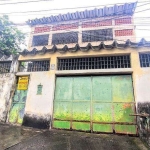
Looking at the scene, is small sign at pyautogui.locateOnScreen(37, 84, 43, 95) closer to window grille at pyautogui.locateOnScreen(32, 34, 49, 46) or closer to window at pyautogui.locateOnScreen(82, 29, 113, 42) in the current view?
window at pyautogui.locateOnScreen(82, 29, 113, 42)

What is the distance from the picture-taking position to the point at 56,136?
203 inches

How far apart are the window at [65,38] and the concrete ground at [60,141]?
8008 mm

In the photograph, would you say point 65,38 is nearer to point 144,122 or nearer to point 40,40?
point 40,40

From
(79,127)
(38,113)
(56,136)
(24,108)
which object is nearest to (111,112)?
(79,127)

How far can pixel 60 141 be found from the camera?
4629 millimetres

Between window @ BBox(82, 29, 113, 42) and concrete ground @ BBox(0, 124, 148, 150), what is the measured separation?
7689 mm

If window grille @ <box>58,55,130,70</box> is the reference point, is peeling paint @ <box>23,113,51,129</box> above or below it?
below

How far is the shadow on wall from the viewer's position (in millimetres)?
4855

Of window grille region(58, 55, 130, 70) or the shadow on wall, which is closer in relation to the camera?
the shadow on wall

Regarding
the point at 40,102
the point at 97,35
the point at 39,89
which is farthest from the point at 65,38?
the point at 40,102

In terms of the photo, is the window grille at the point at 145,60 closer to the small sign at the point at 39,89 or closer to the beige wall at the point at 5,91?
the small sign at the point at 39,89

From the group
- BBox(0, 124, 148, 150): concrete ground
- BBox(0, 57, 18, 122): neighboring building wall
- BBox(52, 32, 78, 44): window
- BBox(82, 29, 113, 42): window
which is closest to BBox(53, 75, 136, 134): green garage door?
BBox(0, 124, 148, 150): concrete ground

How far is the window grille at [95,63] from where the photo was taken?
20.4 ft

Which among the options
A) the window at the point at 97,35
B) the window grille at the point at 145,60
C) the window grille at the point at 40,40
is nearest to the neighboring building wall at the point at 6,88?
the window grille at the point at 40,40
